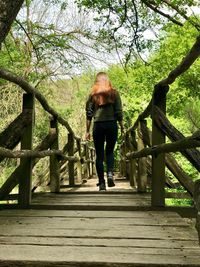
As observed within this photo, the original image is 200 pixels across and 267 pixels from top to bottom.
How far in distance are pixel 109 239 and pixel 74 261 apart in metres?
0.57

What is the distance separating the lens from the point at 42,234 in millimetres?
2758

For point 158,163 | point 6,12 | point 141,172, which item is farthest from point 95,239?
point 141,172

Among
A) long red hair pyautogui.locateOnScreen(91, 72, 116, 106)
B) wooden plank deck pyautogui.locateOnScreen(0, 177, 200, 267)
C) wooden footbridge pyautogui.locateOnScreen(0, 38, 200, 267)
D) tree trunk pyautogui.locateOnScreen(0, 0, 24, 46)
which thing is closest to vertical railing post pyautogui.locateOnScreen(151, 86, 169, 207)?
wooden footbridge pyautogui.locateOnScreen(0, 38, 200, 267)

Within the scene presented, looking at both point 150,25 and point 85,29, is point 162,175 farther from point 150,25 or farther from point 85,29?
point 85,29

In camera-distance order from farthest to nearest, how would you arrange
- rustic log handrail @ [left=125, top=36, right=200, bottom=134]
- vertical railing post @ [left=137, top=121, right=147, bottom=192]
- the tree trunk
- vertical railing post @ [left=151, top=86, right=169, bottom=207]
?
vertical railing post @ [left=137, top=121, right=147, bottom=192] < vertical railing post @ [left=151, top=86, right=169, bottom=207] < the tree trunk < rustic log handrail @ [left=125, top=36, right=200, bottom=134]

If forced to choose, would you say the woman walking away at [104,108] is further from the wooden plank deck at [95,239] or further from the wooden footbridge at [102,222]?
the wooden plank deck at [95,239]

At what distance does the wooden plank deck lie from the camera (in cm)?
213

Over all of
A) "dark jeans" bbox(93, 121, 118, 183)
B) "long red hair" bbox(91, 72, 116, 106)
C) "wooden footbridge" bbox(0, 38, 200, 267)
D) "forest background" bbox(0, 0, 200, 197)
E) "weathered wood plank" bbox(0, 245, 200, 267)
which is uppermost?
"forest background" bbox(0, 0, 200, 197)

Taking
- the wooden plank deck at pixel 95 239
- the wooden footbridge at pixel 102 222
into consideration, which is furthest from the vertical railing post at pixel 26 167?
the wooden plank deck at pixel 95 239

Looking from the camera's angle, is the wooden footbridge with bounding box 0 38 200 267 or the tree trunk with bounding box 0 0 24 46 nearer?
the wooden footbridge with bounding box 0 38 200 267

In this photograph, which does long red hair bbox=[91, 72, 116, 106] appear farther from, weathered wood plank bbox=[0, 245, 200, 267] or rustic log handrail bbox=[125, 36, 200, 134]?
weathered wood plank bbox=[0, 245, 200, 267]

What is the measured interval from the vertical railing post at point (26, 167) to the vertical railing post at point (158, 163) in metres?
1.10

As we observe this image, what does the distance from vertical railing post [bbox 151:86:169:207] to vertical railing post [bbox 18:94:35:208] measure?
3.60ft

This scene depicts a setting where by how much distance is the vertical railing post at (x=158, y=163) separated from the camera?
13.0 ft
